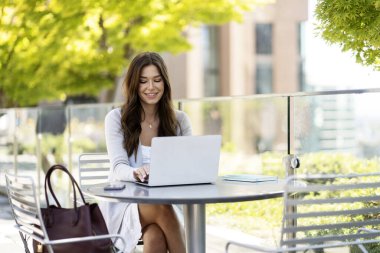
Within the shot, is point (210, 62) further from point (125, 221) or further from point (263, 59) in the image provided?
point (125, 221)

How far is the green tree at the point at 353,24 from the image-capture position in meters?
4.31

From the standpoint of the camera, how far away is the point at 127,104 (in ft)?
13.6

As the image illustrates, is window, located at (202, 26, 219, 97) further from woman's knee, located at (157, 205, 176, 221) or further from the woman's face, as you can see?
woman's knee, located at (157, 205, 176, 221)

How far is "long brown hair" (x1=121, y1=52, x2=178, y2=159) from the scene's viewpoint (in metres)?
4.09

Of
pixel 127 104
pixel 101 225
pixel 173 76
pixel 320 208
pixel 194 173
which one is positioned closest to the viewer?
pixel 101 225

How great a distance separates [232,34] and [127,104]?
2212 cm

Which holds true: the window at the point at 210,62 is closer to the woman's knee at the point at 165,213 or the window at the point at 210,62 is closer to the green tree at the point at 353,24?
the green tree at the point at 353,24

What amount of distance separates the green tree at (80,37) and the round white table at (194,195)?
6798mm

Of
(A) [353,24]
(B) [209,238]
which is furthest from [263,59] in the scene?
(A) [353,24]

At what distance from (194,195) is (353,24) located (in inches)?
72.2

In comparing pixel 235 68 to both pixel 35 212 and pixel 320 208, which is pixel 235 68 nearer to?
pixel 320 208

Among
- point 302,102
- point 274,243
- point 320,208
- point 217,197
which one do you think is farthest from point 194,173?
point 320,208

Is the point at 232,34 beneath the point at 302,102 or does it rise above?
above

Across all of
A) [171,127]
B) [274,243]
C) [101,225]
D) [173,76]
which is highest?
[173,76]
